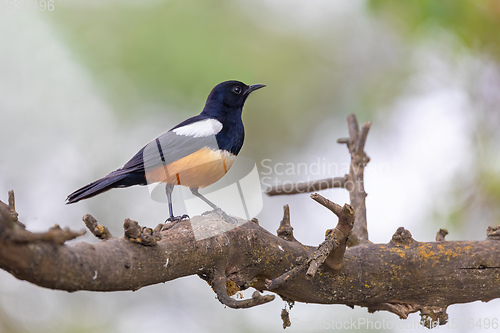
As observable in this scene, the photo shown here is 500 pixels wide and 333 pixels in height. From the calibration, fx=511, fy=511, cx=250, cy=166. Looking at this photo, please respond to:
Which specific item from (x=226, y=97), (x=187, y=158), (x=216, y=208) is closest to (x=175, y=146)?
(x=187, y=158)

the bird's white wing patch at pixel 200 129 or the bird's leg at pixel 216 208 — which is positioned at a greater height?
the bird's white wing patch at pixel 200 129

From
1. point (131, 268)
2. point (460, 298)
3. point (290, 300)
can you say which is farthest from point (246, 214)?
point (460, 298)

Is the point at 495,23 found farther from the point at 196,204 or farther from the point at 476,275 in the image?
the point at 196,204

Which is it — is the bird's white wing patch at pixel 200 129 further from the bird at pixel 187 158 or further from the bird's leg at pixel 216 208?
the bird's leg at pixel 216 208

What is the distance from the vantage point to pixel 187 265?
121 inches

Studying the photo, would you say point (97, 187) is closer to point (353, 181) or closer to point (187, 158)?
point (187, 158)

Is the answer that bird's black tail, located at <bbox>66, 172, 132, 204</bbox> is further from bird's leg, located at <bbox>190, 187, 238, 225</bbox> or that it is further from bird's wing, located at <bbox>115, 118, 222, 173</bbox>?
bird's leg, located at <bbox>190, 187, 238, 225</bbox>

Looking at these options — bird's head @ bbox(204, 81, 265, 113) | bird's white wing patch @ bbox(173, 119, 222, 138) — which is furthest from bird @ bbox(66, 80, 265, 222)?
bird's head @ bbox(204, 81, 265, 113)

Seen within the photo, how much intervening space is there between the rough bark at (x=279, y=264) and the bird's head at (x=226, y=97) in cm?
157

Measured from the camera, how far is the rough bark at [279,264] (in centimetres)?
239

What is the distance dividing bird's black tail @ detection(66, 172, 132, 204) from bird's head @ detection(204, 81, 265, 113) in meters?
1.26

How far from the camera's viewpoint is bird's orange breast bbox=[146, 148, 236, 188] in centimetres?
427

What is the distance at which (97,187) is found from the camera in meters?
3.81

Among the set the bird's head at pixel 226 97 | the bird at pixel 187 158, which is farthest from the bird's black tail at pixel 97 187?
the bird's head at pixel 226 97
